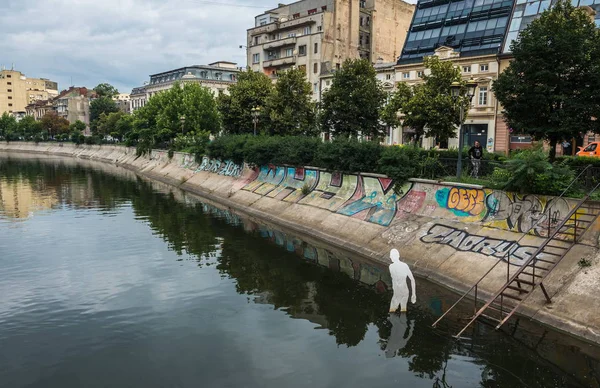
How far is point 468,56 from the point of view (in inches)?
1914

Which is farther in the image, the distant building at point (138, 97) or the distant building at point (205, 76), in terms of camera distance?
the distant building at point (138, 97)

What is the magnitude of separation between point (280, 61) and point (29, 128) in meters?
95.7

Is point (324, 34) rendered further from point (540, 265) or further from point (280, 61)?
point (540, 265)

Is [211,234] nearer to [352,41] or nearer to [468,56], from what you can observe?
[468,56]

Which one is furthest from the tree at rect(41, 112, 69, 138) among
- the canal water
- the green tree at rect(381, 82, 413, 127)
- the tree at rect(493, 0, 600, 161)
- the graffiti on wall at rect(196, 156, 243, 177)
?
the tree at rect(493, 0, 600, 161)

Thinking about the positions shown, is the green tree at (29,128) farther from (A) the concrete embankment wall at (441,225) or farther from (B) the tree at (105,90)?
(A) the concrete embankment wall at (441,225)

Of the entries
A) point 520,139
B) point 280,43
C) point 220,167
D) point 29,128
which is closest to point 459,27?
point 520,139

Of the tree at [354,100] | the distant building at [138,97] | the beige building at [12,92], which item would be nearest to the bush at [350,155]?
the tree at [354,100]

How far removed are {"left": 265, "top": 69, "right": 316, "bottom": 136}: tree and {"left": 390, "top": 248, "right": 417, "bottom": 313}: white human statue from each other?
31580mm

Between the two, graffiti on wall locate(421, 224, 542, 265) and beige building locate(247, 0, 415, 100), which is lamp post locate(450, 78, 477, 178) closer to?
graffiti on wall locate(421, 224, 542, 265)

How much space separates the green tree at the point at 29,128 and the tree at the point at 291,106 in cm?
11094

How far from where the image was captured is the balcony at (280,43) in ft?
241

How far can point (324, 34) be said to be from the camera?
69.5 m

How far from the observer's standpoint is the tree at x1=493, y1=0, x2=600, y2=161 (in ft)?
74.2
